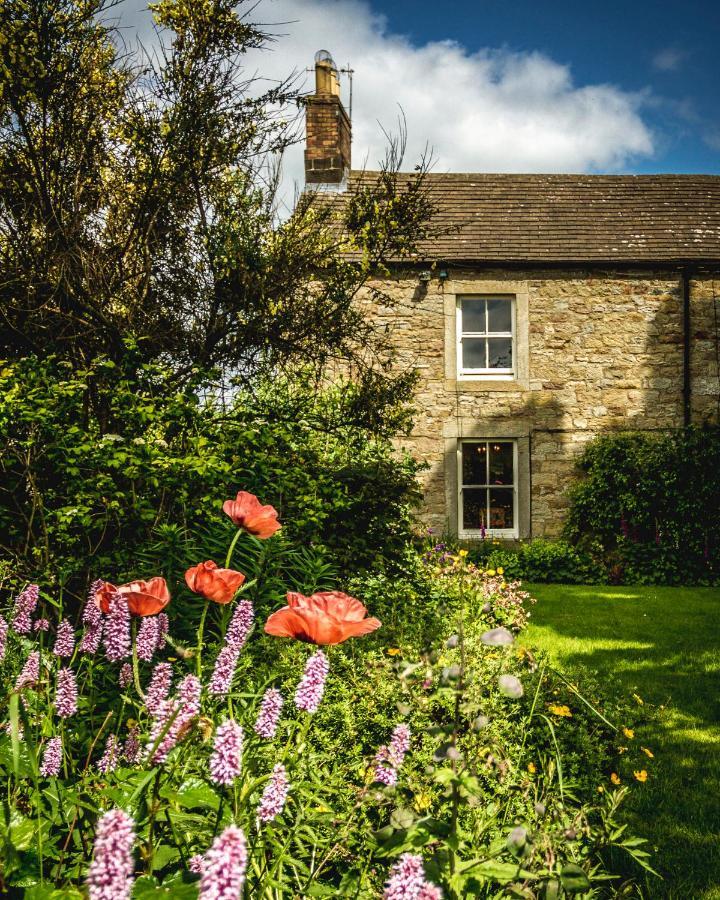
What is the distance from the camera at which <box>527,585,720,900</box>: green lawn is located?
292 cm

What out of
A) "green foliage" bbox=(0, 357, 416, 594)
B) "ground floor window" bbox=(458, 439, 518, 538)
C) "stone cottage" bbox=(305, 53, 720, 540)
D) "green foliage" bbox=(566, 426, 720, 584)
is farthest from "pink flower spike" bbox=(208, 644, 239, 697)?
"green foliage" bbox=(566, 426, 720, 584)

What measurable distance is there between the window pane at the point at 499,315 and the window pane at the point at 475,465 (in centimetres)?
211

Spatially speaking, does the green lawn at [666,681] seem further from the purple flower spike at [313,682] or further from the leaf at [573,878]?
the purple flower spike at [313,682]

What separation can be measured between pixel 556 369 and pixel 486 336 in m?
1.32

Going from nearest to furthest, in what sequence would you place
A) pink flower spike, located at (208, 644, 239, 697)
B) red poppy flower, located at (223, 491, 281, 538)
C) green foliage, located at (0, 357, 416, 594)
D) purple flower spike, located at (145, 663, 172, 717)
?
1. pink flower spike, located at (208, 644, 239, 697)
2. purple flower spike, located at (145, 663, 172, 717)
3. red poppy flower, located at (223, 491, 281, 538)
4. green foliage, located at (0, 357, 416, 594)

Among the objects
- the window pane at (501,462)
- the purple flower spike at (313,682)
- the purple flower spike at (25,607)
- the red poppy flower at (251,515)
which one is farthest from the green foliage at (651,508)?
the purple flower spike at (313,682)

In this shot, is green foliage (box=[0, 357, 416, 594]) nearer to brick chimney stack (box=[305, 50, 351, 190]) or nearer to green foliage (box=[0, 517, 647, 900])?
green foliage (box=[0, 517, 647, 900])

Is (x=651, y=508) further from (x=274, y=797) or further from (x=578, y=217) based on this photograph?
(x=274, y=797)

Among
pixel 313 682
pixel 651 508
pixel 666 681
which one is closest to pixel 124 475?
pixel 313 682

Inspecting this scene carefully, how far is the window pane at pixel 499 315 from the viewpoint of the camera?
464 inches

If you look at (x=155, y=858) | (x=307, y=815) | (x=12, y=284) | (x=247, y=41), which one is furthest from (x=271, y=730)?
(x=247, y=41)

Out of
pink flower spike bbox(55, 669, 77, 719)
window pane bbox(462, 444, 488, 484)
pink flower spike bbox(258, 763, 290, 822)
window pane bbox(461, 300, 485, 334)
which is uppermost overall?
window pane bbox(461, 300, 485, 334)

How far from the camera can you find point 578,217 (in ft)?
40.7

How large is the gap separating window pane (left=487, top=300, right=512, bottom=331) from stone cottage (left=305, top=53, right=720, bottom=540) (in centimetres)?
2
